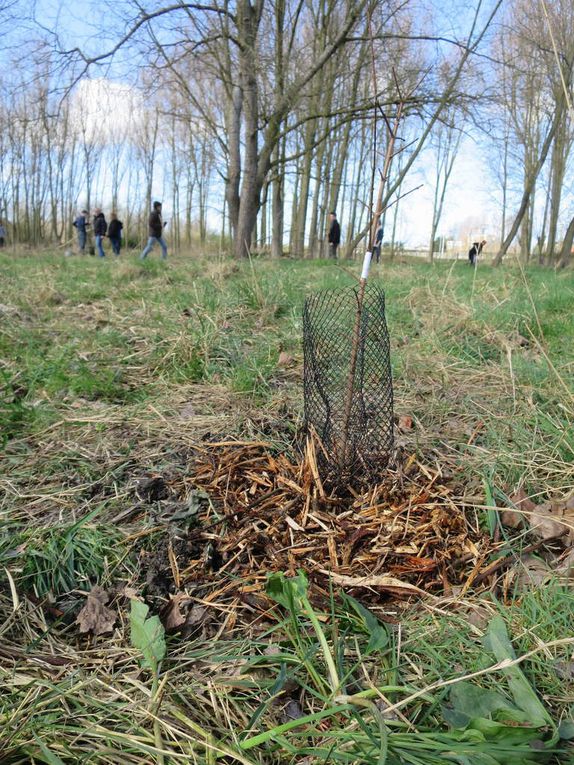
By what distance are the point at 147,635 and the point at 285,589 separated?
37 centimetres

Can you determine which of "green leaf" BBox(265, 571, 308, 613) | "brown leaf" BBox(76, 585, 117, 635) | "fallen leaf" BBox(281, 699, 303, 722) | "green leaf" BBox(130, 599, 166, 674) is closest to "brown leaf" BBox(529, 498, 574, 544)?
"green leaf" BBox(265, 571, 308, 613)

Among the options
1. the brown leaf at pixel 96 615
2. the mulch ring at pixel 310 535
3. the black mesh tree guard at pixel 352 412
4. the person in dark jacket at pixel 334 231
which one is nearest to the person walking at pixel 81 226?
the person in dark jacket at pixel 334 231

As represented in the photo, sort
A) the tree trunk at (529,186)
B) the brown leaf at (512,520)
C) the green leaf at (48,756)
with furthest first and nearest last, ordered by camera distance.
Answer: the tree trunk at (529,186)
the brown leaf at (512,520)
the green leaf at (48,756)

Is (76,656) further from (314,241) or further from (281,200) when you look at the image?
(314,241)

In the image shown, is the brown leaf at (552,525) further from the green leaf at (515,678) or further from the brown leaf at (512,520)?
the green leaf at (515,678)

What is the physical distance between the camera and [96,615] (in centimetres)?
137

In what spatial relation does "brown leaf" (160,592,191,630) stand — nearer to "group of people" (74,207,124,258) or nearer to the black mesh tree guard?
the black mesh tree guard

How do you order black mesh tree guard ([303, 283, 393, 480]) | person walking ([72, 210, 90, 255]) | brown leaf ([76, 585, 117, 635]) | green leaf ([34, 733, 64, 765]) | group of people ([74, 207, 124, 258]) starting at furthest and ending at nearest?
person walking ([72, 210, 90, 255]) → group of people ([74, 207, 124, 258]) → black mesh tree guard ([303, 283, 393, 480]) → brown leaf ([76, 585, 117, 635]) → green leaf ([34, 733, 64, 765])

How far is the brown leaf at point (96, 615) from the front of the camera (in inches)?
52.6

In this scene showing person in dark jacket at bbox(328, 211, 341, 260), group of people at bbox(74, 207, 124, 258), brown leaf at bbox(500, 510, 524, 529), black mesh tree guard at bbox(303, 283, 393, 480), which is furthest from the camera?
person in dark jacket at bbox(328, 211, 341, 260)

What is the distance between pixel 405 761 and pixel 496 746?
0.55ft

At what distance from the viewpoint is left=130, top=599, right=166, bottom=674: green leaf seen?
121 centimetres

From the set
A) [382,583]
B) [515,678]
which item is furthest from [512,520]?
[515,678]

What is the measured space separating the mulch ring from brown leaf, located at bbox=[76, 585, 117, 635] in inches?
4.9
